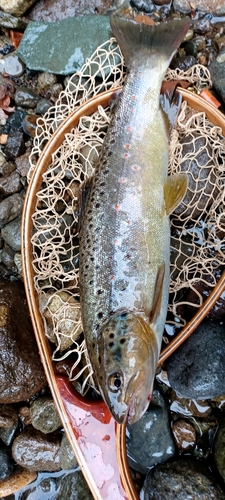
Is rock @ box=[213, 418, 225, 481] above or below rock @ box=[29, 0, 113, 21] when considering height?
below

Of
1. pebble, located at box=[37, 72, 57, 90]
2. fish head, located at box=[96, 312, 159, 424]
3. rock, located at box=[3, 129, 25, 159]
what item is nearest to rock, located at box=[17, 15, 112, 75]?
pebble, located at box=[37, 72, 57, 90]

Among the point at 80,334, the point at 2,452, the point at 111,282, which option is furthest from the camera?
the point at 2,452

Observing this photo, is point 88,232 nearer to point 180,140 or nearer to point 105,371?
point 105,371

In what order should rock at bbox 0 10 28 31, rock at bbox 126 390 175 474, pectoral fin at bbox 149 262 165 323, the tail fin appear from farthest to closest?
rock at bbox 0 10 28 31
rock at bbox 126 390 175 474
the tail fin
pectoral fin at bbox 149 262 165 323

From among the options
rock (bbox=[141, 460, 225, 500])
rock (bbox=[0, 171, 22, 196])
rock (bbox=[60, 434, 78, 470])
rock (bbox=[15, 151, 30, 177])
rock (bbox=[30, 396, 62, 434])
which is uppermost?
rock (bbox=[15, 151, 30, 177])

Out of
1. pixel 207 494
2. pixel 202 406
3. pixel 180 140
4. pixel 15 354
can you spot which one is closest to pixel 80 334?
pixel 15 354

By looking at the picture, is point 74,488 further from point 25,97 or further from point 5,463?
point 25,97

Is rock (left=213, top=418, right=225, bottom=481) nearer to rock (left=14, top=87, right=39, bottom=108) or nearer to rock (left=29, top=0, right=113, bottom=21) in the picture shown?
rock (left=14, top=87, right=39, bottom=108)

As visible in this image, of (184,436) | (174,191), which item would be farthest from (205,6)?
(184,436)
